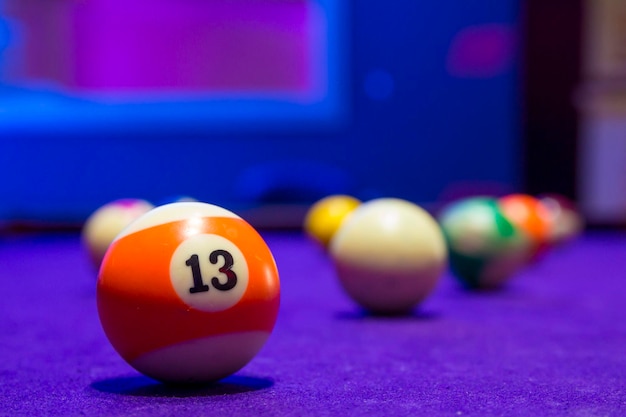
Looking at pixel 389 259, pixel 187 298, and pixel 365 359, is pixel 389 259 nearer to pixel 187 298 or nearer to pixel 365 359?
pixel 365 359

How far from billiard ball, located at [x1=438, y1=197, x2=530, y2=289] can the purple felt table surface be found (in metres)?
0.10

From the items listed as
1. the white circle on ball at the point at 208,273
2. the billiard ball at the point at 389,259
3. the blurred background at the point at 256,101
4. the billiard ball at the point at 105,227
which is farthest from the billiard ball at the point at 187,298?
the blurred background at the point at 256,101

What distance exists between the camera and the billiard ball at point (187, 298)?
6.15 feet

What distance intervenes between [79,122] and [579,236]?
4.46m

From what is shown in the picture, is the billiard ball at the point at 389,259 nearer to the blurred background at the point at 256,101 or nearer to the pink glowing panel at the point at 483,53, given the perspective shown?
the blurred background at the point at 256,101

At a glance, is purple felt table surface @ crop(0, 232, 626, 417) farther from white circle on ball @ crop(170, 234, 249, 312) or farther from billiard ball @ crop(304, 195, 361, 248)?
billiard ball @ crop(304, 195, 361, 248)

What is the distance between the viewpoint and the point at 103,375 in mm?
2129

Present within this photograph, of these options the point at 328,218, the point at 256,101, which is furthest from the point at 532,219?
the point at 256,101

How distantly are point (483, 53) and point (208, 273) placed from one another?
7.04 m

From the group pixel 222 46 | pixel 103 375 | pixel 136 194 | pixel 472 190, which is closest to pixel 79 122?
pixel 136 194

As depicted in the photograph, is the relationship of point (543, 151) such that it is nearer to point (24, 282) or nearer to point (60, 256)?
point (60, 256)

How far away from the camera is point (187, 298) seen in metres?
1.88

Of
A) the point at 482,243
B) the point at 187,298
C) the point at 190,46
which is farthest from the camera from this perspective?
the point at 190,46

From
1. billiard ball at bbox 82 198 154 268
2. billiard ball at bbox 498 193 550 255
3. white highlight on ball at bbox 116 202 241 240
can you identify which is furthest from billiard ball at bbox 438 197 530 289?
white highlight on ball at bbox 116 202 241 240
